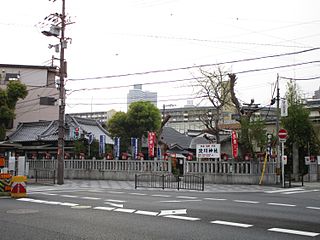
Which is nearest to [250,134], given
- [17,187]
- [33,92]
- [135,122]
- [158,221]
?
[135,122]

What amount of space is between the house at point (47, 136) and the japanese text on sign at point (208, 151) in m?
12.1

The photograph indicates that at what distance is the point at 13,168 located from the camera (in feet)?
85.6

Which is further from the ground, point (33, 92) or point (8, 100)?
point (33, 92)

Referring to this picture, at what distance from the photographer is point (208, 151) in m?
27.7

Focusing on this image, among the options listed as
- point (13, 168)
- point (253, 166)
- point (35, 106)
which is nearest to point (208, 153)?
point (253, 166)

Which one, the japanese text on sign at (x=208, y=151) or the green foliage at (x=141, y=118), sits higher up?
the green foliage at (x=141, y=118)

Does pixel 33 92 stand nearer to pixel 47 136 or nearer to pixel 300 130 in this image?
pixel 47 136

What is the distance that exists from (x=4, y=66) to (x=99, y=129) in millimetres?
15828

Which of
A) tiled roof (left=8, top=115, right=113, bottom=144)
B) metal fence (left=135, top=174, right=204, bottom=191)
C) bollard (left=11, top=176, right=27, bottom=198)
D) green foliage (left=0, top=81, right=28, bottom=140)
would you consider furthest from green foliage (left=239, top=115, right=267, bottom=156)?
green foliage (left=0, top=81, right=28, bottom=140)

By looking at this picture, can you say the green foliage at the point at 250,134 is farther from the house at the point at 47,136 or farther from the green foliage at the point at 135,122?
the green foliage at the point at 135,122

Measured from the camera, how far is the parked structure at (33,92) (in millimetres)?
49312

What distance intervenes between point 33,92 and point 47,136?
1273 cm

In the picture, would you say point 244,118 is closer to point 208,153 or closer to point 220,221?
point 208,153

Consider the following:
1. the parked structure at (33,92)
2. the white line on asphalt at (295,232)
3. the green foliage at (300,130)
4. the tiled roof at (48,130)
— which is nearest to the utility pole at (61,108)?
the tiled roof at (48,130)
